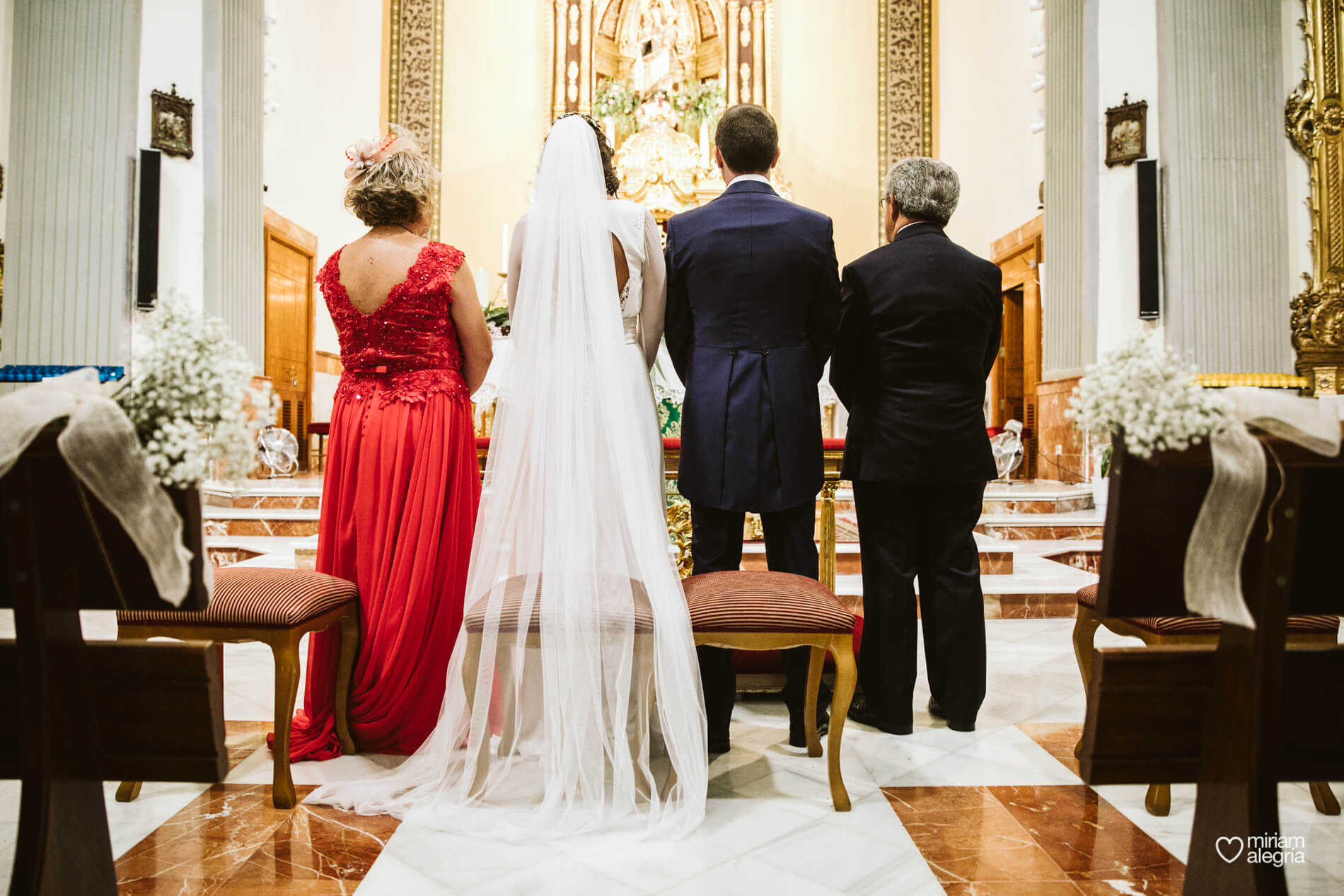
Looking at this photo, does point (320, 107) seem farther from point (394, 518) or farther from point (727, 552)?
point (727, 552)

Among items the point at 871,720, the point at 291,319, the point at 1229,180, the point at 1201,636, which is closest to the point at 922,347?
the point at 1201,636

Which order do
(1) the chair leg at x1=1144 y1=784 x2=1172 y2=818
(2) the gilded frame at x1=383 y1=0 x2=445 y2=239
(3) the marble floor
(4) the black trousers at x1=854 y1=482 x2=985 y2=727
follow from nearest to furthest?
(3) the marble floor
(1) the chair leg at x1=1144 y1=784 x2=1172 y2=818
(4) the black trousers at x1=854 y1=482 x2=985 y2=727
(2) the gilded frame at x1=383 y1=0 x2=445 y2=239

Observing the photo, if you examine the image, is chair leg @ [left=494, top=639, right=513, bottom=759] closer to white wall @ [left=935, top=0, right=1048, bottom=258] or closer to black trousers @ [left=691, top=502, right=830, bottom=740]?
black trousers @ [left=691, top=502, right=830, bottom=740]

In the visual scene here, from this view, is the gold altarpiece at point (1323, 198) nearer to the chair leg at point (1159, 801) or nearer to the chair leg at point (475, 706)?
the chair leg at point (1159, 801)

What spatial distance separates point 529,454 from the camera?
227cm

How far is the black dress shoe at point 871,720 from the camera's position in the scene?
2826mm

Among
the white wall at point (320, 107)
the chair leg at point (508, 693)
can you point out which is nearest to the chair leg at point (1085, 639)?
the chair leg at point (508, 693)

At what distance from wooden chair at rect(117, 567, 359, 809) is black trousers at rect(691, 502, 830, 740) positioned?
1.03 metres

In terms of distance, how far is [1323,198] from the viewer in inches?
255

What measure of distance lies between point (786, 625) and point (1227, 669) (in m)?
0.93

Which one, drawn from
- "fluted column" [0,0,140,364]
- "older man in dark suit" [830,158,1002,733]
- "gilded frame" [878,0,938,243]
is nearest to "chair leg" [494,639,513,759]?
"older man in dark suit" [830,158,1002,733]

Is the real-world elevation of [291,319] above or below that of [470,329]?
above

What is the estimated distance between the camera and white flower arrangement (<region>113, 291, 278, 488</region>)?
1382 mm

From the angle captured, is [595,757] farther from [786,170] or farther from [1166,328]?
[786,170]
